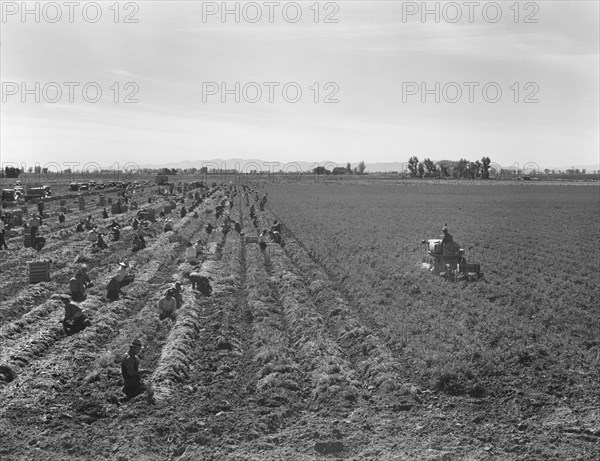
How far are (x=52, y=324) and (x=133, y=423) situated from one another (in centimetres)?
669

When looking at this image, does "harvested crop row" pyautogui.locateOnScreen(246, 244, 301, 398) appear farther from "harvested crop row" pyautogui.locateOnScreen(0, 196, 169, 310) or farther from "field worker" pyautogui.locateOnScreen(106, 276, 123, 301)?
"harvested crop row" pyautogui.locateOnScreen(0, 196, 169, 310)

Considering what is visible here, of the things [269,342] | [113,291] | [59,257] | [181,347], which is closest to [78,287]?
[113,291]

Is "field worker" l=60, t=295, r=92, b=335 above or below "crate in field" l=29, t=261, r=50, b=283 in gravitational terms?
below

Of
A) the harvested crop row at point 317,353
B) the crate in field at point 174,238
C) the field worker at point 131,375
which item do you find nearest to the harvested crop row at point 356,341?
the harvested crop row at point 317,353

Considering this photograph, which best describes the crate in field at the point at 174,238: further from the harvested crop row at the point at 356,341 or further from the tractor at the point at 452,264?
the tractor at the point at 452,264

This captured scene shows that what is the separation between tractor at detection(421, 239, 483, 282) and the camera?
21.7 meters

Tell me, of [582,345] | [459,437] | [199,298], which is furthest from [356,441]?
[199,298]

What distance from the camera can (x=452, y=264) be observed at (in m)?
22.3

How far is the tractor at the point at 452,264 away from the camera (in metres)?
21.7

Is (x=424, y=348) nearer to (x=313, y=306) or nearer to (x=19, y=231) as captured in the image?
(x=313, y=306)

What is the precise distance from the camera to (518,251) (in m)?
29.8

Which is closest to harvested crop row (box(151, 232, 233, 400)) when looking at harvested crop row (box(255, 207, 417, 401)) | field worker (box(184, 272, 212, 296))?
field worker (box(184, 272, 212, 296))

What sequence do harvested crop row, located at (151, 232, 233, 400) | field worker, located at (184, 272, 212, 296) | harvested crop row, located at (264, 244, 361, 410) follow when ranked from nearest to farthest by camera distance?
harvested crop row, located at (264, 244, 361, 410), harvested crop row, located at (151, 232, 233, 400), field worker, located at (184, 272, 212, 296)

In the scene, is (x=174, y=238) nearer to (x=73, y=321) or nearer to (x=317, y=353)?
(x=73, y=321)
